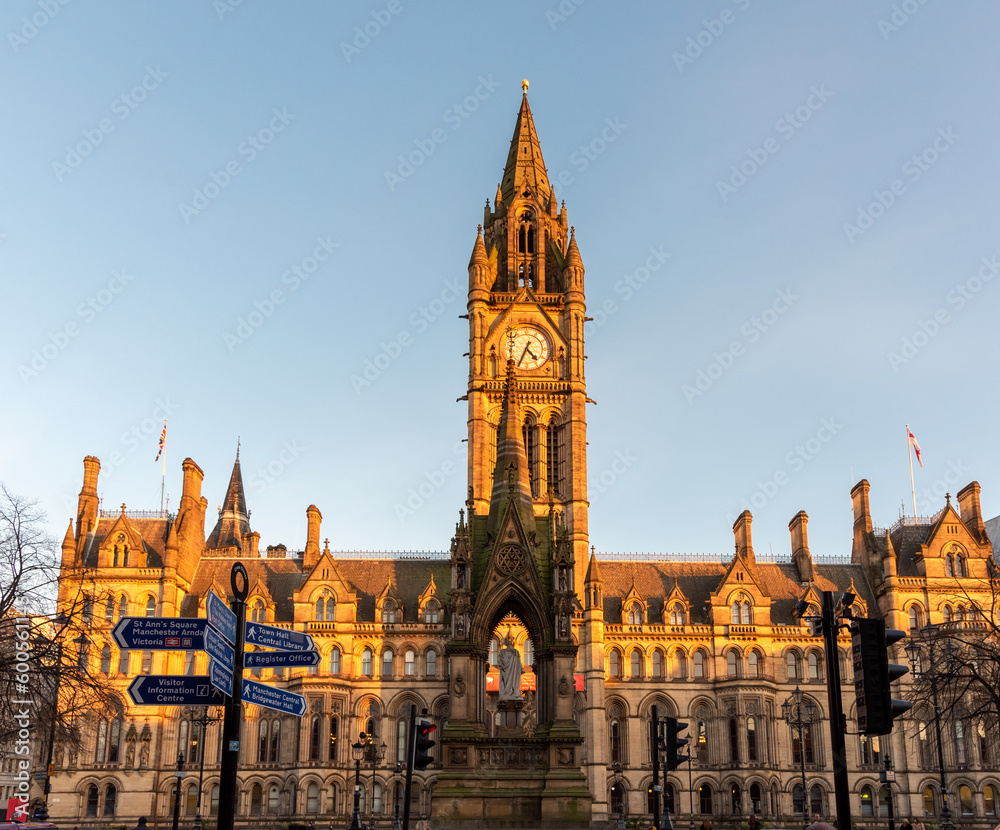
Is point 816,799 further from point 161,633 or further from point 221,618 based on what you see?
point 161,633

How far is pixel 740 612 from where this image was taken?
7312cm

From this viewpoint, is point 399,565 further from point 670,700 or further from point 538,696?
point 538,696

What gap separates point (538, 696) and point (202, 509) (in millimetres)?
51939

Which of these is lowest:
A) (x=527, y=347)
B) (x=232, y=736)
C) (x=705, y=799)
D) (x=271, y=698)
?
(x=705, y=799)

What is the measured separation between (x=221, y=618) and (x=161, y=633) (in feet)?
2.52

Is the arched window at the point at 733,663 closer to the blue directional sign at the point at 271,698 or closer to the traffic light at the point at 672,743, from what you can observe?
the traffic light at the point at 672,743

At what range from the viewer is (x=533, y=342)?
264 ft

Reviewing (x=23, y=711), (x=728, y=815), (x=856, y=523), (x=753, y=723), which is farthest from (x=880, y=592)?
(x=23, y=711)

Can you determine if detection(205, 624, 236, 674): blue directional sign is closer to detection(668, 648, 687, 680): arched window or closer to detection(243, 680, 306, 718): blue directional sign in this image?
detection(243, 680, 306, 718): blue directional sign

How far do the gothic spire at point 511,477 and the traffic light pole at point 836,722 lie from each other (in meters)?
17.0

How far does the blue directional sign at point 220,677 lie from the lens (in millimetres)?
13148

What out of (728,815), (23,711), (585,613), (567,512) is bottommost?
(728,815)

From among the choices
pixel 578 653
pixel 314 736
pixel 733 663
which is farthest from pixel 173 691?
pixel 733 663

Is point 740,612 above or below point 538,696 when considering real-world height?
above
